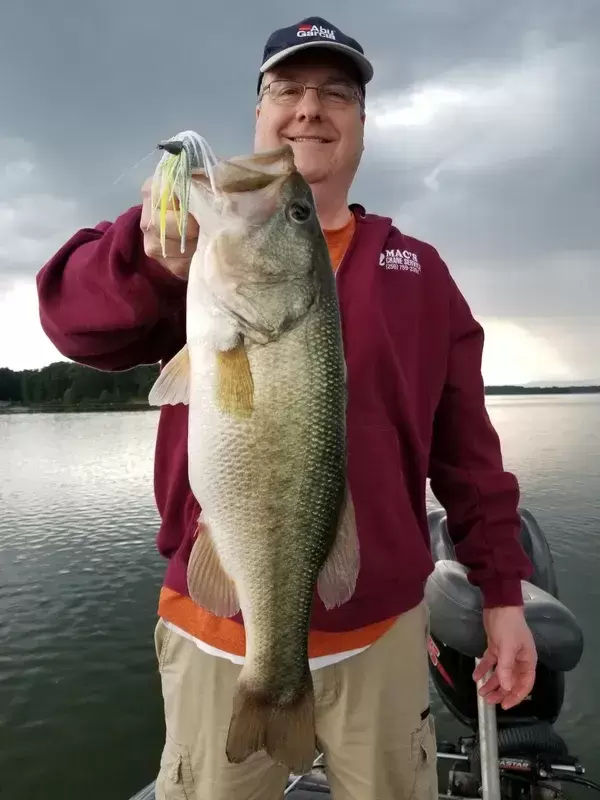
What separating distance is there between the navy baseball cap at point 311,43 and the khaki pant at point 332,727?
214 centimetres

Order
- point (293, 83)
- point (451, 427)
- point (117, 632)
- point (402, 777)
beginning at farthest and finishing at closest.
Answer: point (117, 632) < point (451, 427) < point (293, 83) < point (402, 777)

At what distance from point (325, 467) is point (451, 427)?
40.9 inches

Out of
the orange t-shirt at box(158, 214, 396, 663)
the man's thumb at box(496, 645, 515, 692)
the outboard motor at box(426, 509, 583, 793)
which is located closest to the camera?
the orange t-shirt at box(158, 214, 396, 663)

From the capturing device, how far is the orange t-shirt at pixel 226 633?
81.9 inches

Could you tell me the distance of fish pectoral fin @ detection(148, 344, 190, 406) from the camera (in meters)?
1.81

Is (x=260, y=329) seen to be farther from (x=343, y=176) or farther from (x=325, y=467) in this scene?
(x=343, y=176)

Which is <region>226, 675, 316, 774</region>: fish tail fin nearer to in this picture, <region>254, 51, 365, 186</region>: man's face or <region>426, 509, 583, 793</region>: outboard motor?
<region>426, 509, 583, 793</region>: outboard motor

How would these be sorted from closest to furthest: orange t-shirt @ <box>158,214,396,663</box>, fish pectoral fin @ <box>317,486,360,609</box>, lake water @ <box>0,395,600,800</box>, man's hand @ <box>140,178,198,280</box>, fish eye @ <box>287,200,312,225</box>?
man's hand @ <box>140,178,198,280</box> < fish eye @ <box>287,200,312,225</box> < fish pectoral fin @ <box>317,486,360,609</box> < orange t-shirt @ <box>158,214,396,663</box> < lake water @ <box>0,395,600,800</box>

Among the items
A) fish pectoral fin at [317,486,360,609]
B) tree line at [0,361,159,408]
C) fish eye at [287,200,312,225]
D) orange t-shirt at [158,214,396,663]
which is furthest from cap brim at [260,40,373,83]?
tree line at [0,361,159,408]

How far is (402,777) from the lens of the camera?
2.20 meters

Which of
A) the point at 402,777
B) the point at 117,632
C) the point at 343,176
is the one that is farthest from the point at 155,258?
the point at 117,632

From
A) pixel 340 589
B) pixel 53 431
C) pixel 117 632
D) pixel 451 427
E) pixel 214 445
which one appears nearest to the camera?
pixel 214 445

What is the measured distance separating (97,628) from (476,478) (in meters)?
9.82

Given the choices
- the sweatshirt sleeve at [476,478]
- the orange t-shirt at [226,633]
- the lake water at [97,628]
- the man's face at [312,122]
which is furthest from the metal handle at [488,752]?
the lake water at [97,628]
